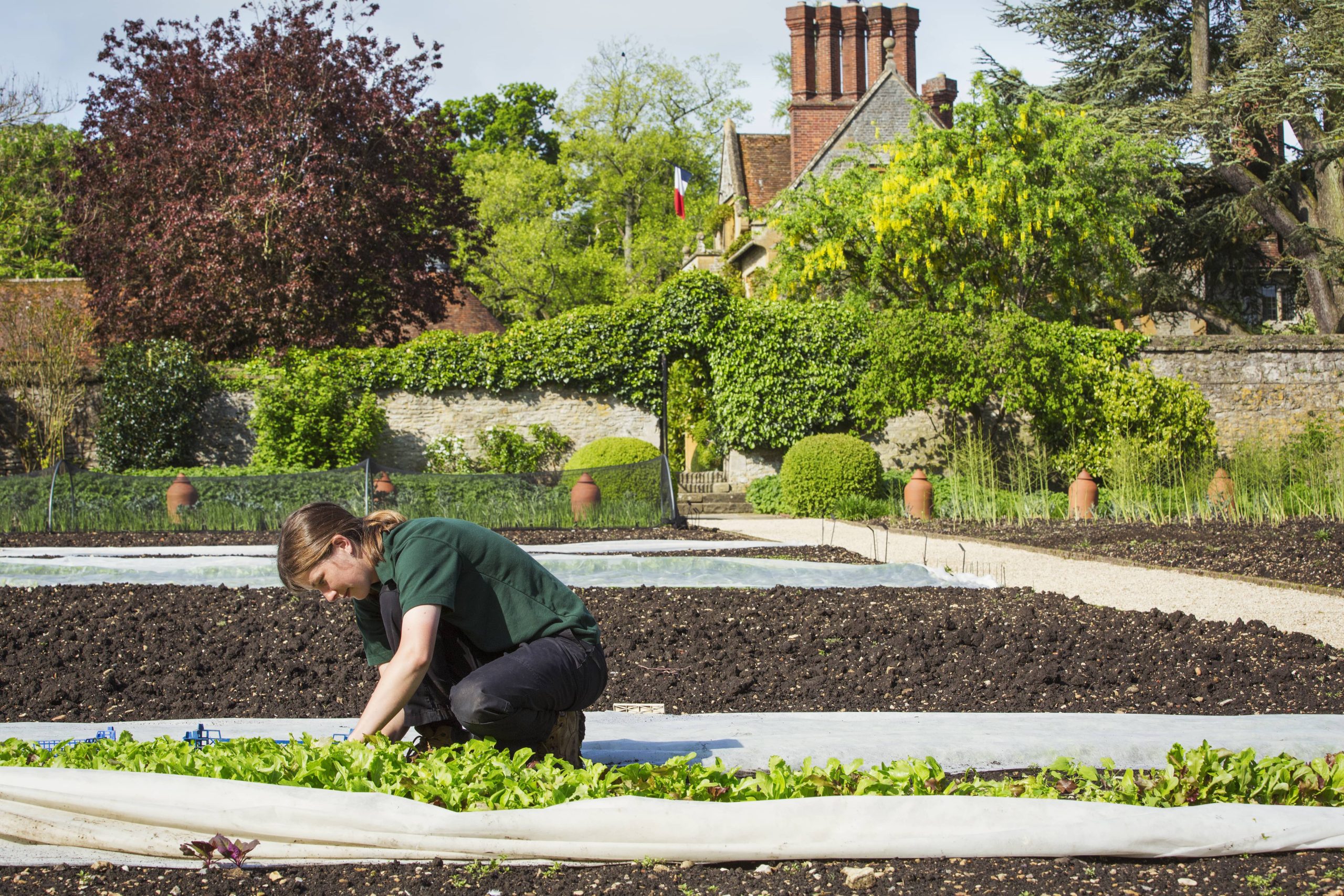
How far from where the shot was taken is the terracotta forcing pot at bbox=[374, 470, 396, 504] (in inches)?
439

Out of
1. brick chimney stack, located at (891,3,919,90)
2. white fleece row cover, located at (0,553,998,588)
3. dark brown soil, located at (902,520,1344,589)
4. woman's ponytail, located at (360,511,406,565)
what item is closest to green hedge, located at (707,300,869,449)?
dark brown soil, located at (902,520,1344,589)

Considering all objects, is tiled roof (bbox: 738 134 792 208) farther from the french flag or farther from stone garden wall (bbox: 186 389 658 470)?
stone garden wall (bbox: 186 389 658 470)

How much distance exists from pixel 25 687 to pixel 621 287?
28.7 meters

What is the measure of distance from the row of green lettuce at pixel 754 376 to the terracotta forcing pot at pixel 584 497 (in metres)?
5.11

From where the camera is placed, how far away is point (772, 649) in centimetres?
488

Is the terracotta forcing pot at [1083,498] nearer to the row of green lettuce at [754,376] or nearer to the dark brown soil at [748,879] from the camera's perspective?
the row of green lettuce at [754,376]

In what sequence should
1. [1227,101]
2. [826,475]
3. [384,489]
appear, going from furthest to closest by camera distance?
[1227,101] → [826,475] → [384,489]

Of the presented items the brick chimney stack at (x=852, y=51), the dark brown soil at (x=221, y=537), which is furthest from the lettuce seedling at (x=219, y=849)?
the brick chimney stack at (x=852, y=51)

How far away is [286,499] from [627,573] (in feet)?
18.9

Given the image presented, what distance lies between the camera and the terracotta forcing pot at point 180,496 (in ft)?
37.9

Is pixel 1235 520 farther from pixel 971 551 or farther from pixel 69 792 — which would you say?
pixel 69 792

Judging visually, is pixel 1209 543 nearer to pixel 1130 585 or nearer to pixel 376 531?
pixel 1130 585

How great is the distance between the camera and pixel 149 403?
1605 centimetres

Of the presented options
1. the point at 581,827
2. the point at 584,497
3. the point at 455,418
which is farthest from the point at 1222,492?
the point at 581,827
